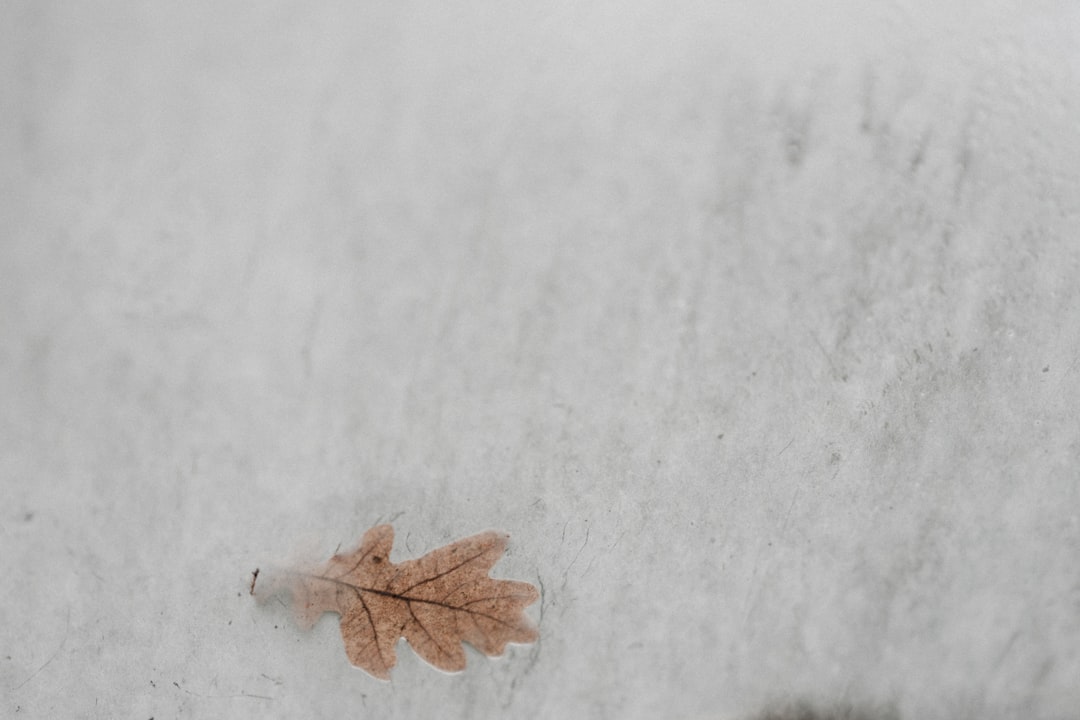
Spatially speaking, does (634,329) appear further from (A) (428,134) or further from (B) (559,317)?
(A) (428,134)

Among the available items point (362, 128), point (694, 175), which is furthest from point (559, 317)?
point (362, 128)

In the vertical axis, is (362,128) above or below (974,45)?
below

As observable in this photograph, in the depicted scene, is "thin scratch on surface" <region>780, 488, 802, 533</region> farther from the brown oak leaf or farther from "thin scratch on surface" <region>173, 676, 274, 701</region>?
"thin scratch on surface" <region>173, 676, 274, 701</region>

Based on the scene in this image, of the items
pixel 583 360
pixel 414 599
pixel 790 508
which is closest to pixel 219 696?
pixel 414 599

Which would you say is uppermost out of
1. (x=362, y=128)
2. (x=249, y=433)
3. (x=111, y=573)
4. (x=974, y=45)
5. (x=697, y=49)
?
(x=974, y=45)

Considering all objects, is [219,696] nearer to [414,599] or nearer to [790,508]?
[414,599]

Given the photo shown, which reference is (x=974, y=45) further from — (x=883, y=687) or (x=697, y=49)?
(x=883, y=687)

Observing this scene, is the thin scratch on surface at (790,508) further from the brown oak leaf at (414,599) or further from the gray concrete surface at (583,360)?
the brown oak leaf at (414,599)
